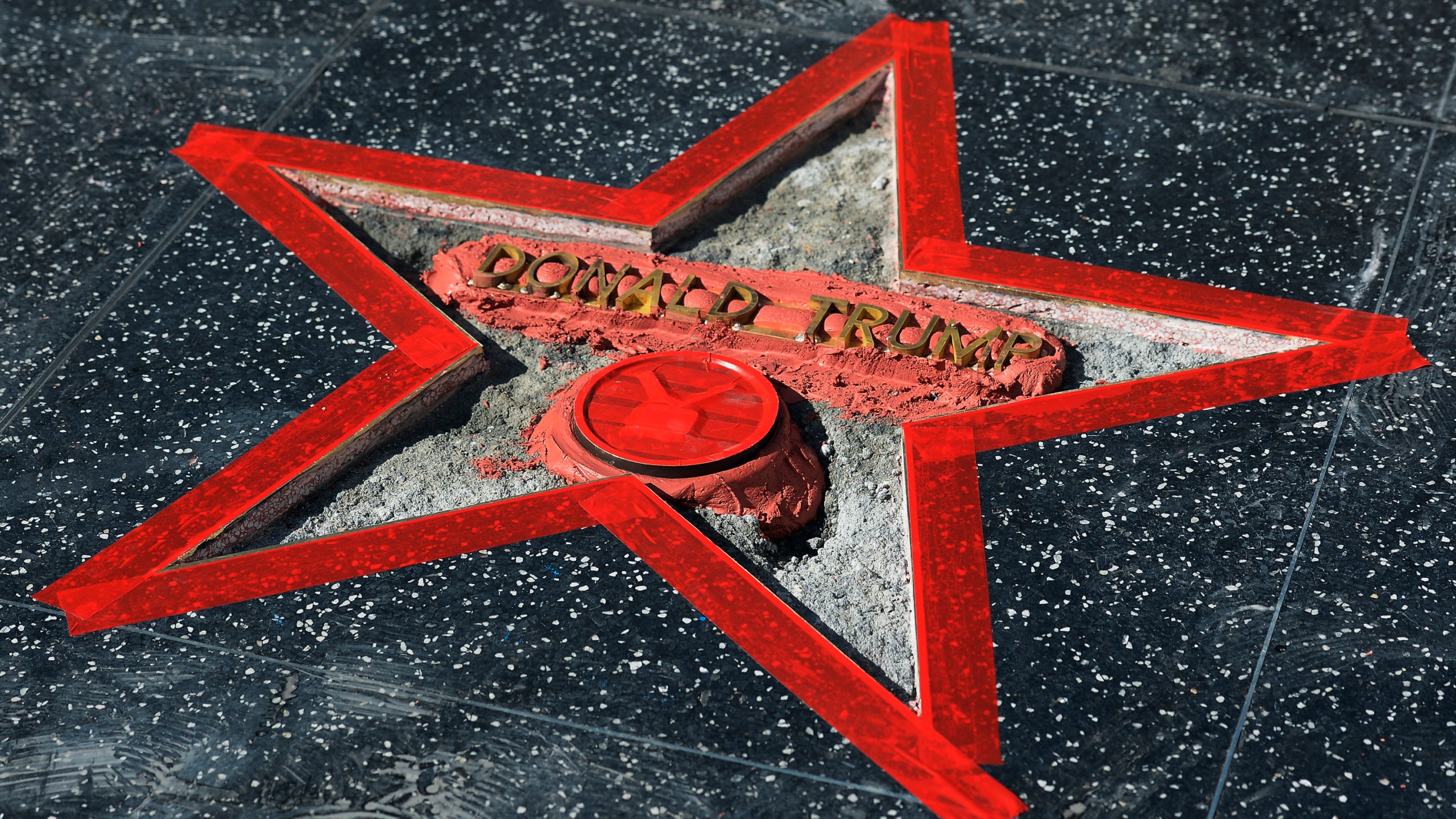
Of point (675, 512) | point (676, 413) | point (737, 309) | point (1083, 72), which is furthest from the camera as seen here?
point (1083, 72)

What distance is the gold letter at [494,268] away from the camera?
247 cm

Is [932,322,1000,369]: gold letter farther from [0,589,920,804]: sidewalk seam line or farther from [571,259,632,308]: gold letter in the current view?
[0,589,920,804]: sidewalk seam line

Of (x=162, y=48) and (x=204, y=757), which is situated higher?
(x=162, y=48)

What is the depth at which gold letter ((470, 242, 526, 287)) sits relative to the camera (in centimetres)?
247

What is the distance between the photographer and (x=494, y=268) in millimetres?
2508

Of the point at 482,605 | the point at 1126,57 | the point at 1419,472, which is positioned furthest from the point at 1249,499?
the point at 1126,57

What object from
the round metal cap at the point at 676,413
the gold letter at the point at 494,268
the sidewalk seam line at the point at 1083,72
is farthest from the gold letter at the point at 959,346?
the sidewalk seam line at the point at 1083,72

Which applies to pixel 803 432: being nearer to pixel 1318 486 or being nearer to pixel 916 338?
pixel 916 338

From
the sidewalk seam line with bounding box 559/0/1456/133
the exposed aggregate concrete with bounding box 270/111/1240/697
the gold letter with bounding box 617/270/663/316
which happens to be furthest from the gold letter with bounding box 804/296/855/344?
the sidewalk seam line with bounding box 559/0/1456/133

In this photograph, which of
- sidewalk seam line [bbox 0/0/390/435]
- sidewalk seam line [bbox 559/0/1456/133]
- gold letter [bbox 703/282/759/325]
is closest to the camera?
sidewalk seam line [bbox 0/0/390/435]

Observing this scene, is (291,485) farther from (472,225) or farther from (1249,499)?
(1249,499)

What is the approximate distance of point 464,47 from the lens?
10.2 feet

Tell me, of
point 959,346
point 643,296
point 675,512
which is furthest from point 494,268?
point 959,346

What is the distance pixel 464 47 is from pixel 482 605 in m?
1.75
